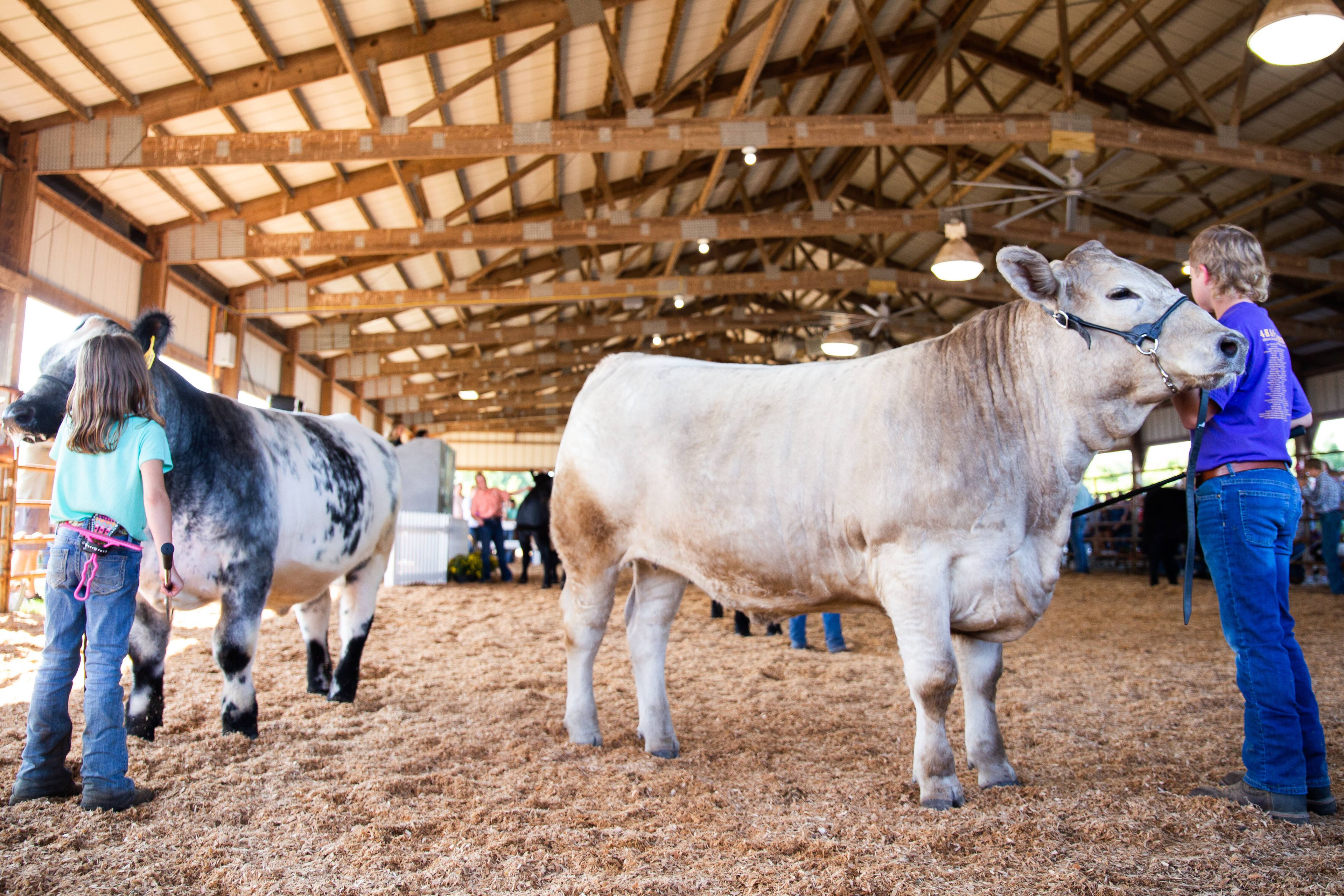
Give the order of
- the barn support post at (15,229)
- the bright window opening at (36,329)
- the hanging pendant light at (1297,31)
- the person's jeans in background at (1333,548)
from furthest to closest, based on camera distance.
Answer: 1. the bright window opening at (36,329)
2. the person's jeans in background at (1333,548)
3. the barn support post at (15,229)
4. the hanging pendant light at (1297,31)

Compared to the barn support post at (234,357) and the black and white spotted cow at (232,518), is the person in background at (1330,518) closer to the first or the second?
the black and white spotted cow at (232,518)

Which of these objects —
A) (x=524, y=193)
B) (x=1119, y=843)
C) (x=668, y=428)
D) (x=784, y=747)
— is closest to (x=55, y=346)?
(x=668, y=428)

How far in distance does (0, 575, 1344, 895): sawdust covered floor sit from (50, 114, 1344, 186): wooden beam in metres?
5.57

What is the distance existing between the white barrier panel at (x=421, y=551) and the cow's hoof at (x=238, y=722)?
8671 mm

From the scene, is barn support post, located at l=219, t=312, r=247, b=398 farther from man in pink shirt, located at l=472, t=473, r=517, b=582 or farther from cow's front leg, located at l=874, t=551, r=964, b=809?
cow's front leg, located at l=874, t=551, r=964, b=809

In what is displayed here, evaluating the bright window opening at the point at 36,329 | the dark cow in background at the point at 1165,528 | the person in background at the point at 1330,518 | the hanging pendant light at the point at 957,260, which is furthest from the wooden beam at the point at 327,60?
the person in background at the point at 1330,518

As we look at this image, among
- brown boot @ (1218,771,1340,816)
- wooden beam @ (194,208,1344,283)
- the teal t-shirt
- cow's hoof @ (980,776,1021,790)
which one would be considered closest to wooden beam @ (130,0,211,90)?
wooden beam @ (194,208,1344,283)

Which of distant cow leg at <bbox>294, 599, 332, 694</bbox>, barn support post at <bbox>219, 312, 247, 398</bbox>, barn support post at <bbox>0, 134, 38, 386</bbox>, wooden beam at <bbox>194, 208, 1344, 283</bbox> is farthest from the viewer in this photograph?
barn support post at <bbox>219, 312, 247, 398</bbox>

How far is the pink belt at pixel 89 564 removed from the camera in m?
2.35

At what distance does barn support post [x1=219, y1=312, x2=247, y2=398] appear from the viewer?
14852 millimetres

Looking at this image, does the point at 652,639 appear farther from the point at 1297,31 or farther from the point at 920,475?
the point at 1297,31

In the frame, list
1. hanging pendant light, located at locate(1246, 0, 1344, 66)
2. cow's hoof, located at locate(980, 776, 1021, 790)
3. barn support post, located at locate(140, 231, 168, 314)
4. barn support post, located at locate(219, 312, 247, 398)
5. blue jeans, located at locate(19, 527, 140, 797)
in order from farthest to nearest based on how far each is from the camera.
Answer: barn support post, located at locate(219, 312, 247, 398)
barn support post, located at locate(140, 231, 168, 314)
hanging pendant light, located at locate(1246, 0, 1344, 66)
cow's hoof, located at locate(980, 776, 1021, 790)
blue jeans, located at locate(19, 527, 140, 797)

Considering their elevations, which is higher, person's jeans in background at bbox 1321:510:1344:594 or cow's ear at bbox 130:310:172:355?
cow's ear at bbox 130:310:172:355

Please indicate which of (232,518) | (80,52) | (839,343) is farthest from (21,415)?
(839,343)
